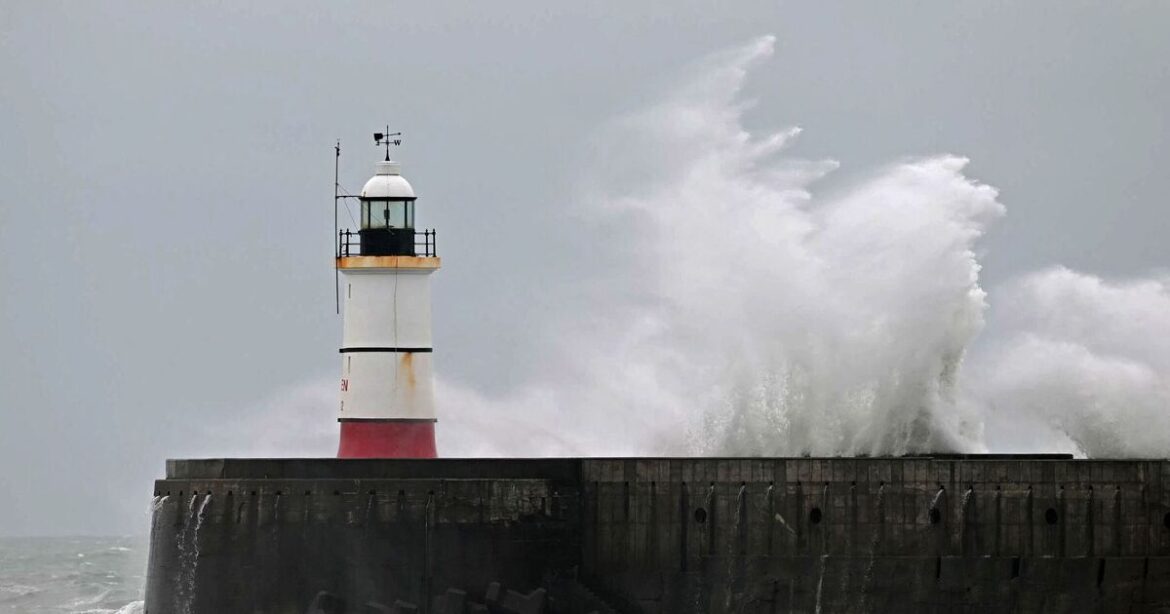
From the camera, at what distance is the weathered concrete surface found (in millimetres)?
37656

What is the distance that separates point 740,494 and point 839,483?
1.47 meters

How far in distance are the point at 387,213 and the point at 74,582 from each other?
3576 cm

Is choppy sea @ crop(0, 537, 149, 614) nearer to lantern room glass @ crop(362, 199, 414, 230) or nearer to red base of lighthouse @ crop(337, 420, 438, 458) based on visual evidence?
red base of lighthouse @ crop(337, 420, 438, 458)

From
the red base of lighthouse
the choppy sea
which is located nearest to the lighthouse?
the red base of lighthouse

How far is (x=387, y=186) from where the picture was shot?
1762 inches

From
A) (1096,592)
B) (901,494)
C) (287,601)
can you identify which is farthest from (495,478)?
(1096,592)

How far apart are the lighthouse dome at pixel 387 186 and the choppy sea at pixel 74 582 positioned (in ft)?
43.8

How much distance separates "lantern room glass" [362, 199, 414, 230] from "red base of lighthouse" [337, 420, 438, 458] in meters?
3.21

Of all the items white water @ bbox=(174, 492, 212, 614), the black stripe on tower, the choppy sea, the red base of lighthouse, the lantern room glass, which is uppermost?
the lantern room glass

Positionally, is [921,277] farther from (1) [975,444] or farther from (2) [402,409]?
(2) [402,409]

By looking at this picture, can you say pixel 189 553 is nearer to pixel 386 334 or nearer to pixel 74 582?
pixel 386 334

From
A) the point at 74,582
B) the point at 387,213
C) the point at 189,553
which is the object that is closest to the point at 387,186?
the point at 387,213

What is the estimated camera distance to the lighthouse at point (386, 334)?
4388 cm

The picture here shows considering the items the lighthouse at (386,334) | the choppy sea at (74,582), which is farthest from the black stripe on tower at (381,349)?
the choppy sea at (74,582)
